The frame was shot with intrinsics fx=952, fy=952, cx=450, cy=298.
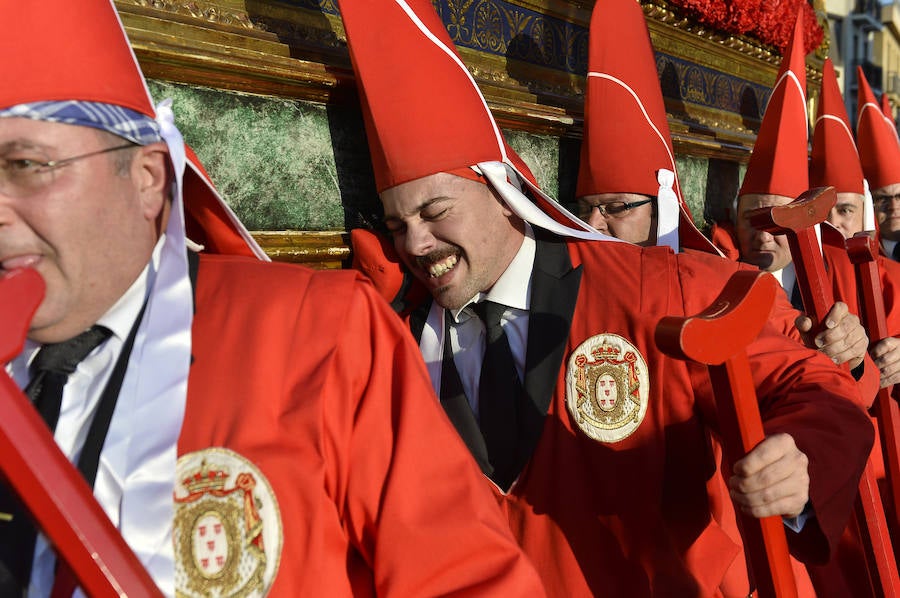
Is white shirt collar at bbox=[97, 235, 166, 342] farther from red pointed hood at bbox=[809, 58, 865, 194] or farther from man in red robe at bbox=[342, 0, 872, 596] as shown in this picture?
red pointed hood at bbox=[809, 58, 865, 194]

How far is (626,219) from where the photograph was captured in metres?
3.37

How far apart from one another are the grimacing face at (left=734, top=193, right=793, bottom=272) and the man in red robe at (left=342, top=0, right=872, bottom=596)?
1.40 meters

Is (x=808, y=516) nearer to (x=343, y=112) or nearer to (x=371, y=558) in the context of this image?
(x=371, y=558)

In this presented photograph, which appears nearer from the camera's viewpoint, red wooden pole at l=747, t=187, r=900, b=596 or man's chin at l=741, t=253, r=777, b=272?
red wooden pole at l=747, t=187, r=900, b=596

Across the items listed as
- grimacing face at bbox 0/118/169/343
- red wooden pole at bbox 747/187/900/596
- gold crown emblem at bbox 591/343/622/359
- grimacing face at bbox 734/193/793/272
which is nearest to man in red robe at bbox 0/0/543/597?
grimacing face at bbox 0/118/169/343

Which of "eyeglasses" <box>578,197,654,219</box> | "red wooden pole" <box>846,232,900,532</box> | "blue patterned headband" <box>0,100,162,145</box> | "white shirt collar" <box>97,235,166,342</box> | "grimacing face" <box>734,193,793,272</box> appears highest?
"blue patterned headband" <box>0,100,162,145</box>

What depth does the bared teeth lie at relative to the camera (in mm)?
2373

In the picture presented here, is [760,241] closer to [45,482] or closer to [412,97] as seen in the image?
[412,97]

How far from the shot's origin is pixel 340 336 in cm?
149

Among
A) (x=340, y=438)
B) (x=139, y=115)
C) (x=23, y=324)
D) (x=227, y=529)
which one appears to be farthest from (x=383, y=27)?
(x=23, y=324)

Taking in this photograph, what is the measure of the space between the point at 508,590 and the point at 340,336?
1.50 feet

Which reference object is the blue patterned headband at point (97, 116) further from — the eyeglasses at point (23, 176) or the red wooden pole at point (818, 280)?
the red wooden pole at point (818, 280)

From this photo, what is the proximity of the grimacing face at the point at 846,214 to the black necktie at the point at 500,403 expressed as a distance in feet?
9.10

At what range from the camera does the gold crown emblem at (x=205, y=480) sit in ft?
4.48
